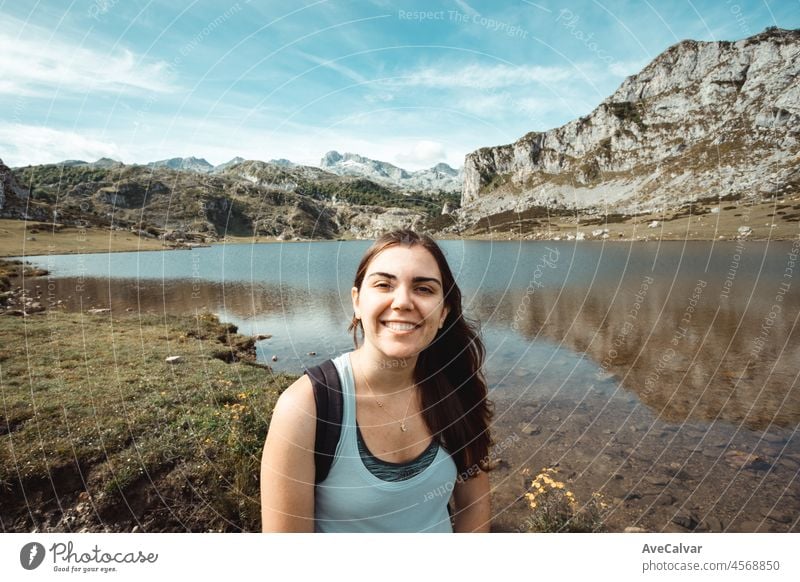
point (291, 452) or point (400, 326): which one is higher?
point (400, 326)

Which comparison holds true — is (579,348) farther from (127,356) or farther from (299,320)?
(127,356)

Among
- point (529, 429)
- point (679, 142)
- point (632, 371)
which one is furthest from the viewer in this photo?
point (679, 142)

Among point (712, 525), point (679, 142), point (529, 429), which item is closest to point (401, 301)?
point (712, 525)

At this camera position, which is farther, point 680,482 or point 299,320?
point 299,320

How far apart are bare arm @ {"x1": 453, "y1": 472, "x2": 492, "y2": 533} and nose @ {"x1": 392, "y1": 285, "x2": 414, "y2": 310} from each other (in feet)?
4.83

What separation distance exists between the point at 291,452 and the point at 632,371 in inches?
573

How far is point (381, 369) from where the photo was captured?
2455 millimetres

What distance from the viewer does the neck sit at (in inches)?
95.1

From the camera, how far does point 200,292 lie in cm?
3266

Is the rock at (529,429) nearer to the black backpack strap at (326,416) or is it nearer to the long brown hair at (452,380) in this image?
the long brown hair at (452,380)
